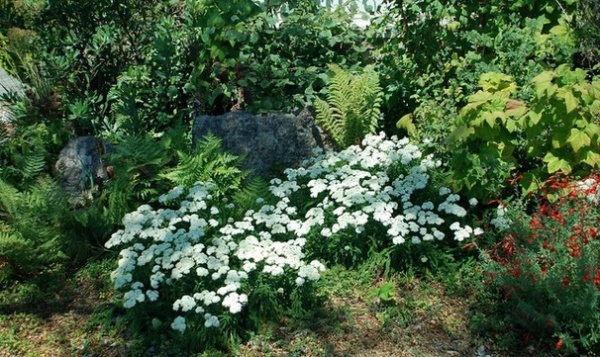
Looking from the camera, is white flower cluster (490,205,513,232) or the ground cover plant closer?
the ground cover plant

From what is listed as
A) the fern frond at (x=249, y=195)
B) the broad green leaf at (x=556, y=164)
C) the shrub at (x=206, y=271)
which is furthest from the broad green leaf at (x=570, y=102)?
the fern frond at (x=249, y=195)

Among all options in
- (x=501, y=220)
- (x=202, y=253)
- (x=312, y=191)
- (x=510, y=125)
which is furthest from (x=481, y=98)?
(x=202, y=253)

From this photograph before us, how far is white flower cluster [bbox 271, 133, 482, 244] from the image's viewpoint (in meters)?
4.77

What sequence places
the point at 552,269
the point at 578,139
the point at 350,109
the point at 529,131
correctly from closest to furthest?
the point at 552,269 < the point at 578,139 < the point at 529,131 < the point at 350,109

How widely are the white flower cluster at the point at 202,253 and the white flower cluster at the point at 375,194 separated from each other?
0.23 metres

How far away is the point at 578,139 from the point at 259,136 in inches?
108

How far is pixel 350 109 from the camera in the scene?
6441 mm

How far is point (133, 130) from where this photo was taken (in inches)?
255

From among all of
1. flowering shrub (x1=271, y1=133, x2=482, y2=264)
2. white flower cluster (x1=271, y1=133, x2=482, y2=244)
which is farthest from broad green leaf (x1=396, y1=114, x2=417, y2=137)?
flowering shrub (x1=271, y1=133, x2=482, y2=264)

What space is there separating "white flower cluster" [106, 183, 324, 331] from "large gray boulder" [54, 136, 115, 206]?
4.54 ft

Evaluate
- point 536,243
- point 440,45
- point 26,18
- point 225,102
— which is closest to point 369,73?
point 440,45

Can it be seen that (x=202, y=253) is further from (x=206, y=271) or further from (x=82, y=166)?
(x=82, y=166)

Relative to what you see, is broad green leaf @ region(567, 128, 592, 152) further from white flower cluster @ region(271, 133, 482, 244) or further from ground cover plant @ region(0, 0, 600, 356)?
white flower cluster @ region(271, 133, 482, 244)

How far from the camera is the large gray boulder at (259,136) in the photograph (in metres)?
6.25
